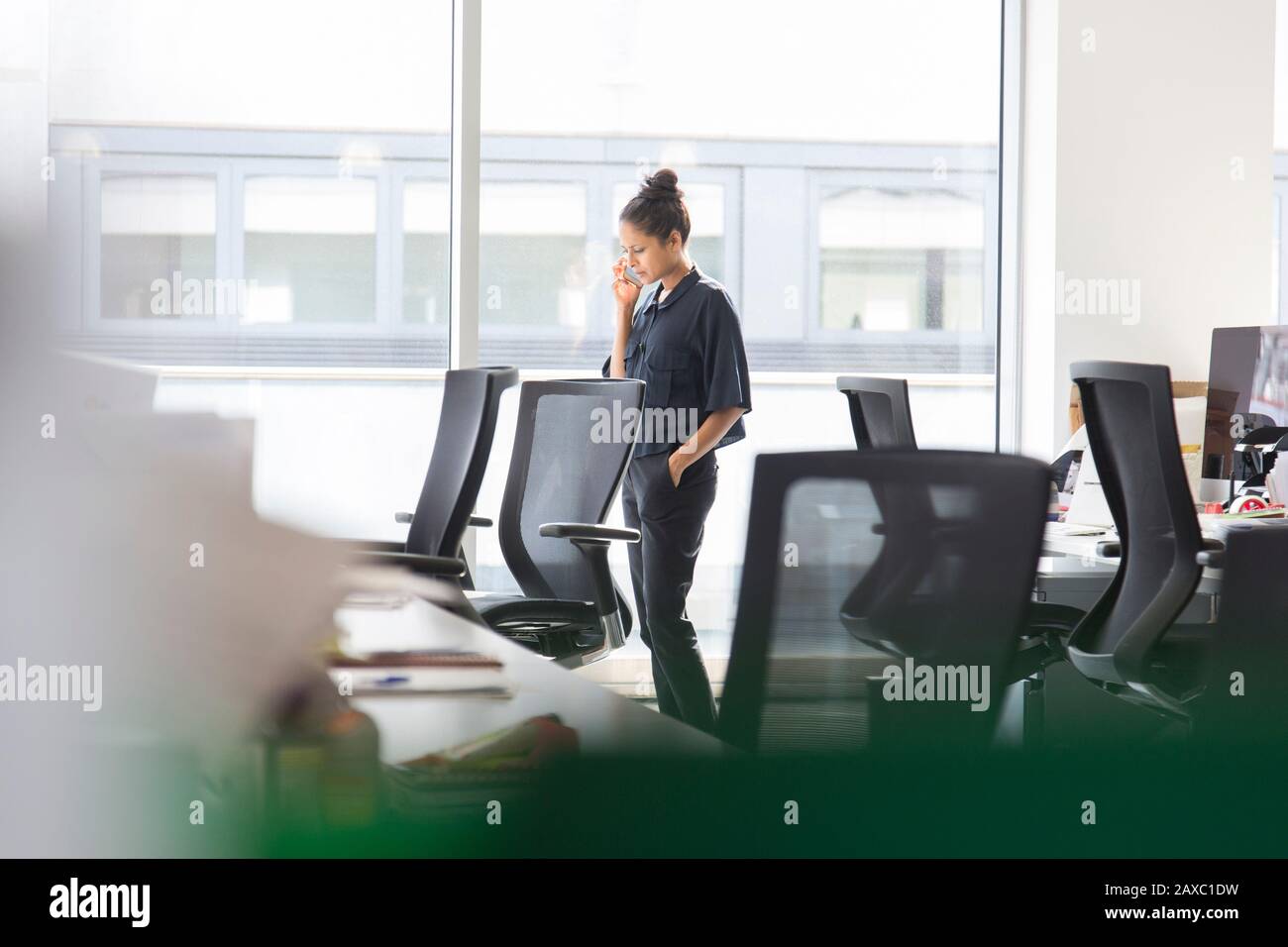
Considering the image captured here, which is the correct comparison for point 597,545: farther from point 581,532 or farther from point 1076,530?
point 1076,530

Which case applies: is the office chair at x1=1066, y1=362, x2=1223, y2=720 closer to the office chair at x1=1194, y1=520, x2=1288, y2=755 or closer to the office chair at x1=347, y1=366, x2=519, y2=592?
the office chair at x1=1194, y1=520, x2=1288, y2=755

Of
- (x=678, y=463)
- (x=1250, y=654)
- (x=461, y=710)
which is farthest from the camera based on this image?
(x=678, y=463)

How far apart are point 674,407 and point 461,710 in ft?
8.01

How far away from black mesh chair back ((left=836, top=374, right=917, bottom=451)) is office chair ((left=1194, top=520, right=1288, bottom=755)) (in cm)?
155

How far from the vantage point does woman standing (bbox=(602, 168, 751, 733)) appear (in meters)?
2.82

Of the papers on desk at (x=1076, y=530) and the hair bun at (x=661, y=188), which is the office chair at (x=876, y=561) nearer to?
the papers on desk at (x=1076, y=530)

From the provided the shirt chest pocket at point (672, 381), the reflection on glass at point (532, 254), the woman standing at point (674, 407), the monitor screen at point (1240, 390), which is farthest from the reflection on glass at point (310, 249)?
the monitor screen at point (1240, 390)

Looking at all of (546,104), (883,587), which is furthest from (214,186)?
(883,587)

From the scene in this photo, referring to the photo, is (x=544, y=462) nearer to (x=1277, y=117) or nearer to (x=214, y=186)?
(x=214, y=186)

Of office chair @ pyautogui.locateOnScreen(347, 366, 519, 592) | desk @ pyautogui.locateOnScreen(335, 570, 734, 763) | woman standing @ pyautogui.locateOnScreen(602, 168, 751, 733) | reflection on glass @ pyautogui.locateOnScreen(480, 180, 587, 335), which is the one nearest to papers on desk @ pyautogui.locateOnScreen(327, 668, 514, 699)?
desk @ pyautogui.locateOnScreen(335, 570, 734, 763)

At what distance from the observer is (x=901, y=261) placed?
4008 millimetres

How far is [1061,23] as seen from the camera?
3770mm

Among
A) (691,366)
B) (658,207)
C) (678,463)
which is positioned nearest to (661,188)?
(658,207)

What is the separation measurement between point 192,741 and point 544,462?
2330mm
